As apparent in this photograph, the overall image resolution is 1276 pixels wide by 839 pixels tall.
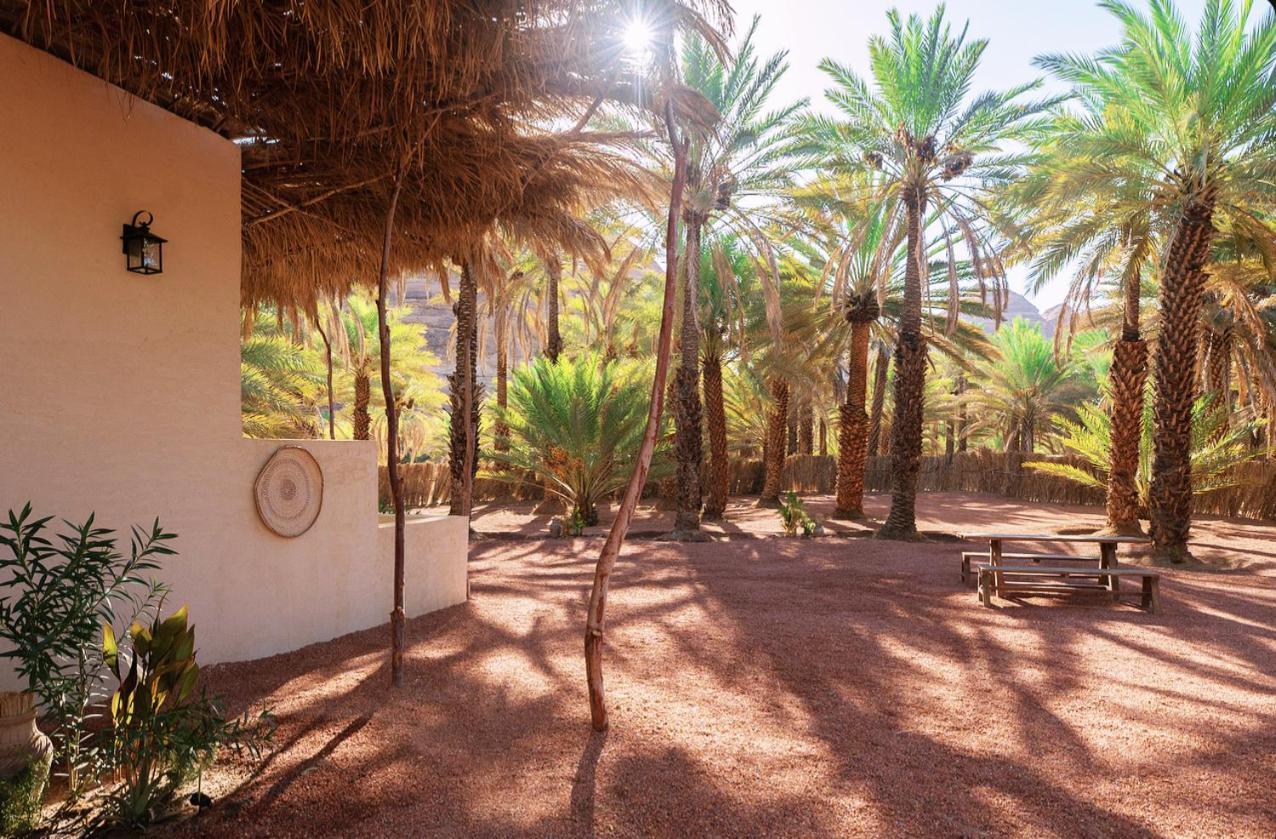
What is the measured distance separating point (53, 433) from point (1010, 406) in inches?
1232

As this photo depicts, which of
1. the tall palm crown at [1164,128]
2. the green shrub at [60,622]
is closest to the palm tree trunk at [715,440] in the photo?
the tall palm crown at [1164,128]

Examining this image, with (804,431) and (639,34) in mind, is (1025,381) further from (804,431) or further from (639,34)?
(639,34)

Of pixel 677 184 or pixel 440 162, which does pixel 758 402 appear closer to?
pixel 440 162

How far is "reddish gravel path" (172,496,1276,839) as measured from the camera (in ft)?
9.23

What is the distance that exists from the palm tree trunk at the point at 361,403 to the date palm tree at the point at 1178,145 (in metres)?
17.5

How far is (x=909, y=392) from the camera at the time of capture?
1352 cm

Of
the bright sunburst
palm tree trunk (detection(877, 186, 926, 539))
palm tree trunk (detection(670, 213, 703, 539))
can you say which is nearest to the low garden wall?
palm tree trunk (detection(670, 213, 703, 539))

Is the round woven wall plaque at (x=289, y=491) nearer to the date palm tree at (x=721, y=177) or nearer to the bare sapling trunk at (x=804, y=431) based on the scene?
the date palm tree at (x=721, y=177)

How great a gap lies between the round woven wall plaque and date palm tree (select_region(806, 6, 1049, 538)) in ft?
33.0

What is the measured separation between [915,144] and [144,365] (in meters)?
12.4

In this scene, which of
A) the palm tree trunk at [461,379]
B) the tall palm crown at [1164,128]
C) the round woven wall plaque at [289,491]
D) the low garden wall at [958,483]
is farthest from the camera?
the low garden wall at [958,483]

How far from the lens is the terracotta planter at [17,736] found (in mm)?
2654

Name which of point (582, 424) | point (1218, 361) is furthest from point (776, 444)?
point (1218, 361)

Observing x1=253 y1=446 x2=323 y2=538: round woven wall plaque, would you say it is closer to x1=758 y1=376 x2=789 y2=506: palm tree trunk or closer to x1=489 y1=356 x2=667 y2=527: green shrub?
x1=489 y1=356 x2=667 y2=527: green shrub
